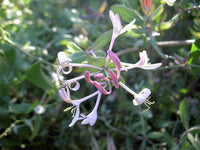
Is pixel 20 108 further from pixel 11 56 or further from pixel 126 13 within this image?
pixel 126 13

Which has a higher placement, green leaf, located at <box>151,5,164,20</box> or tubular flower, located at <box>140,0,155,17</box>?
tubular flower, located at <box>140,0,155,17</box>

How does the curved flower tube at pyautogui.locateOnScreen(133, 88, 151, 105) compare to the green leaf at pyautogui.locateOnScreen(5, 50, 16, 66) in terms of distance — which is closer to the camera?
the curved flower tube at pyautogui.locateOnScreen(133, 88, 151, 105)

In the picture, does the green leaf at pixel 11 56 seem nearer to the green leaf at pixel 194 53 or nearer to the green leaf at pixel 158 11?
the green leaf at pixel 158 11

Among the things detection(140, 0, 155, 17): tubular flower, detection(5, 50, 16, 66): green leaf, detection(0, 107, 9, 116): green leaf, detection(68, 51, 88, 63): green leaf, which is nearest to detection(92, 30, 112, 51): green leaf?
detection(68, 51, 88, 63): green leaf

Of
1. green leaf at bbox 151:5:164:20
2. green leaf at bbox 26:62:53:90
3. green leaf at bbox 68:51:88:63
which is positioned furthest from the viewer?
green leaf at bbox 26:62:53:90

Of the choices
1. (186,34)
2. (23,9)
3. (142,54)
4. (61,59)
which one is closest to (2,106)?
(23,9)

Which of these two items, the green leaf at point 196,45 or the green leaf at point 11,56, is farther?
the green leaf at point 11,56

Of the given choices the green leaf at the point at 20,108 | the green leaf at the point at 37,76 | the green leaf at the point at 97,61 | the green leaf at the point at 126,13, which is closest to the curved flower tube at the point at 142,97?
the green leaf at the point at 97,61

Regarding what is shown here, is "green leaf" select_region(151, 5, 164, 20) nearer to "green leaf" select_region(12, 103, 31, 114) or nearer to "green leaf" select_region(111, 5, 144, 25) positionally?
"green leaf" select_region(111, 5, 144, 25)

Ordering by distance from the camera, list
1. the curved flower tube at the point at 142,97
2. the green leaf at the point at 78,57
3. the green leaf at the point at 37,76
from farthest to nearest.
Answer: the green leaf at the point at 37,76 → the green leaf at the point at 78,57 → the curved flower tube at the point at 142,97
